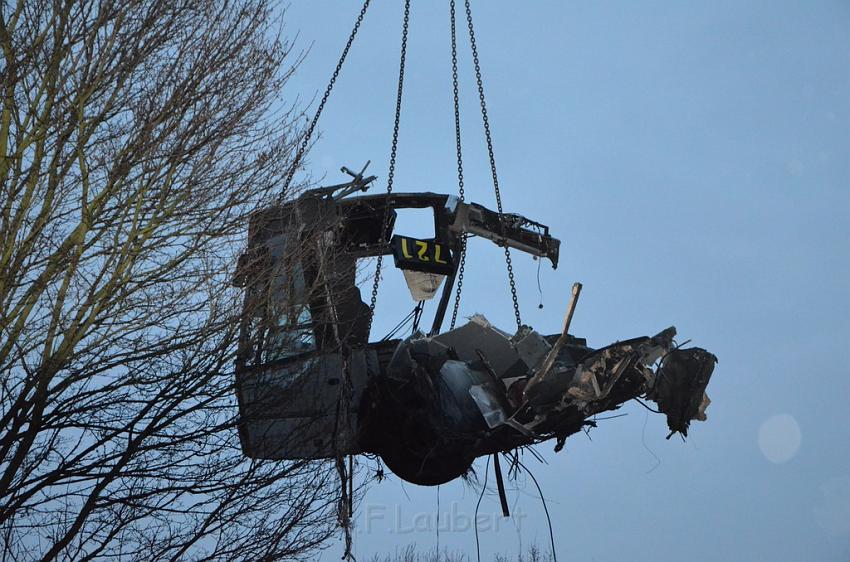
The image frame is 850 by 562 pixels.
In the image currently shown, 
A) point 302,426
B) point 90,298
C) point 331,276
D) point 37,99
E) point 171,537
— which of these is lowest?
point 171,537

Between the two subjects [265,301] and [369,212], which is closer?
[265,301]

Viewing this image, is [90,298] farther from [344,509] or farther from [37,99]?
[344,509]

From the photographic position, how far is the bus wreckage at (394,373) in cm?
1027

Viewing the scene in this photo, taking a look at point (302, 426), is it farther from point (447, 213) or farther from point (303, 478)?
point (447, 213)

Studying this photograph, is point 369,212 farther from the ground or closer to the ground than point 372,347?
farther from the ground

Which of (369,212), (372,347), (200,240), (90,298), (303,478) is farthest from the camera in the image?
(369,212)

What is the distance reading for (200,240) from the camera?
1001cm

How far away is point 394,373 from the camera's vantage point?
11477 mm

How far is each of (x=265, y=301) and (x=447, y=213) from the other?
3708 mm

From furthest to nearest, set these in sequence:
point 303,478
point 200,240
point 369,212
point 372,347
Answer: point 369,212 < point 372,347 < point 303,478 < point 200,240

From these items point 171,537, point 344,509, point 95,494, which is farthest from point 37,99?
point 344,509

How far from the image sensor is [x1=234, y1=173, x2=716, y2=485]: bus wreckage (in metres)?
10.3

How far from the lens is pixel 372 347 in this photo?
11.7 metres

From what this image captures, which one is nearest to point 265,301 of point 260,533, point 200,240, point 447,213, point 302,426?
point 200,240
